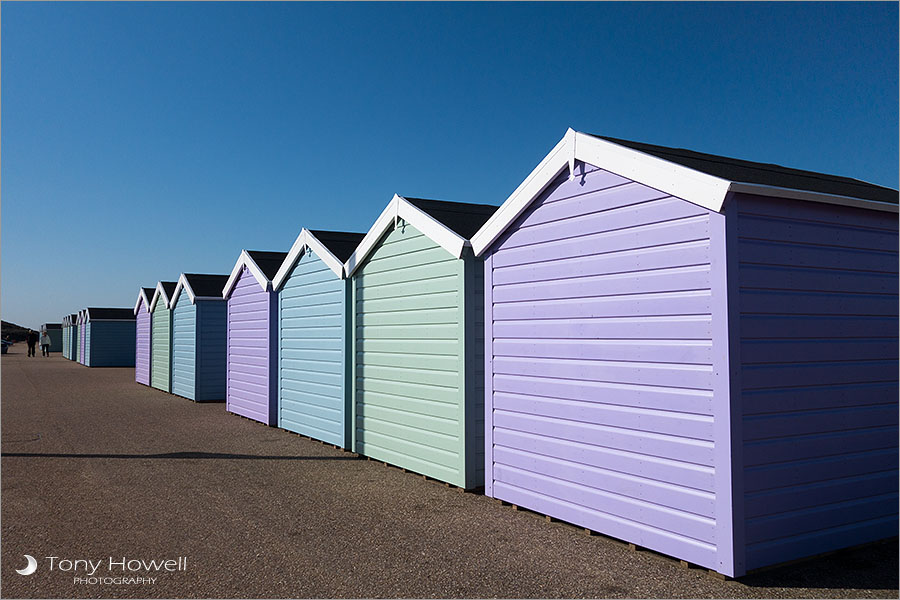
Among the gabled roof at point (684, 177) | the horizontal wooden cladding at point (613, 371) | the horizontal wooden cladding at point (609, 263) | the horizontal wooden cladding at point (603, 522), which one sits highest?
the gabled roof at point (684, 177)

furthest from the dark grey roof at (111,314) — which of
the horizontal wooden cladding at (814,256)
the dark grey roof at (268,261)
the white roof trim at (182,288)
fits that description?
the horizontal wooden cladding at (814,256)

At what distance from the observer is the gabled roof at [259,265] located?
13.7 m

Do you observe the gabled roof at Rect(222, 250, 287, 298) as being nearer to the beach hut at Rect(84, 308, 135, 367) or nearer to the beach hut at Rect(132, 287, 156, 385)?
the beach hut at Rect(132, 287, 156, 385)

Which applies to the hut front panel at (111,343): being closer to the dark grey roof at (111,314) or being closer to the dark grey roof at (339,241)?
the dark grey roof at (111,314)

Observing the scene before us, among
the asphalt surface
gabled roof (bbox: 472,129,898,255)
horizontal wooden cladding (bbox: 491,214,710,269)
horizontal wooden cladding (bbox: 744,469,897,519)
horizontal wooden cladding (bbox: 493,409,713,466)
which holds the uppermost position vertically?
gabled roof (bbox: 472,129,898,255)

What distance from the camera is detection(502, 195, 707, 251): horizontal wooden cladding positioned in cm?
536

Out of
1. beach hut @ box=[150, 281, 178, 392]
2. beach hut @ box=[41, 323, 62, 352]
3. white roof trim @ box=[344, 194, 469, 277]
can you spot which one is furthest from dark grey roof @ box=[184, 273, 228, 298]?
beach hut @ box=[41, 323, 62, 352]

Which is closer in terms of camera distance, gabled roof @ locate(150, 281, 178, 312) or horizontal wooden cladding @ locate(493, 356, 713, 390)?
horizontal wooden cladding @ locate(493, 356, 713, 390)

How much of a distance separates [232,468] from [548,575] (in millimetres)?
5480

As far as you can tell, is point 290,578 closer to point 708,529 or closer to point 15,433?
point 708,529

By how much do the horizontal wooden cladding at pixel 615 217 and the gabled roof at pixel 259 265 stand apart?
25.7ft

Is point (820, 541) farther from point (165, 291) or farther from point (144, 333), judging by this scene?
point (144, 333)

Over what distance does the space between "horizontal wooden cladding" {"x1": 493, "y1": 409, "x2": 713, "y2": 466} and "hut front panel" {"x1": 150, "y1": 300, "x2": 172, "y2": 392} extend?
52.6ft

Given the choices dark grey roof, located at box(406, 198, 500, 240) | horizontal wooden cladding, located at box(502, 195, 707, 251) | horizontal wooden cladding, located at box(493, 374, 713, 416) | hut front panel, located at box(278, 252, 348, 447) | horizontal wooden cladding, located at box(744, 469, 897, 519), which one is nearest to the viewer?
horizontal wooden cladding, located at box(744, 469, 897, 519)
